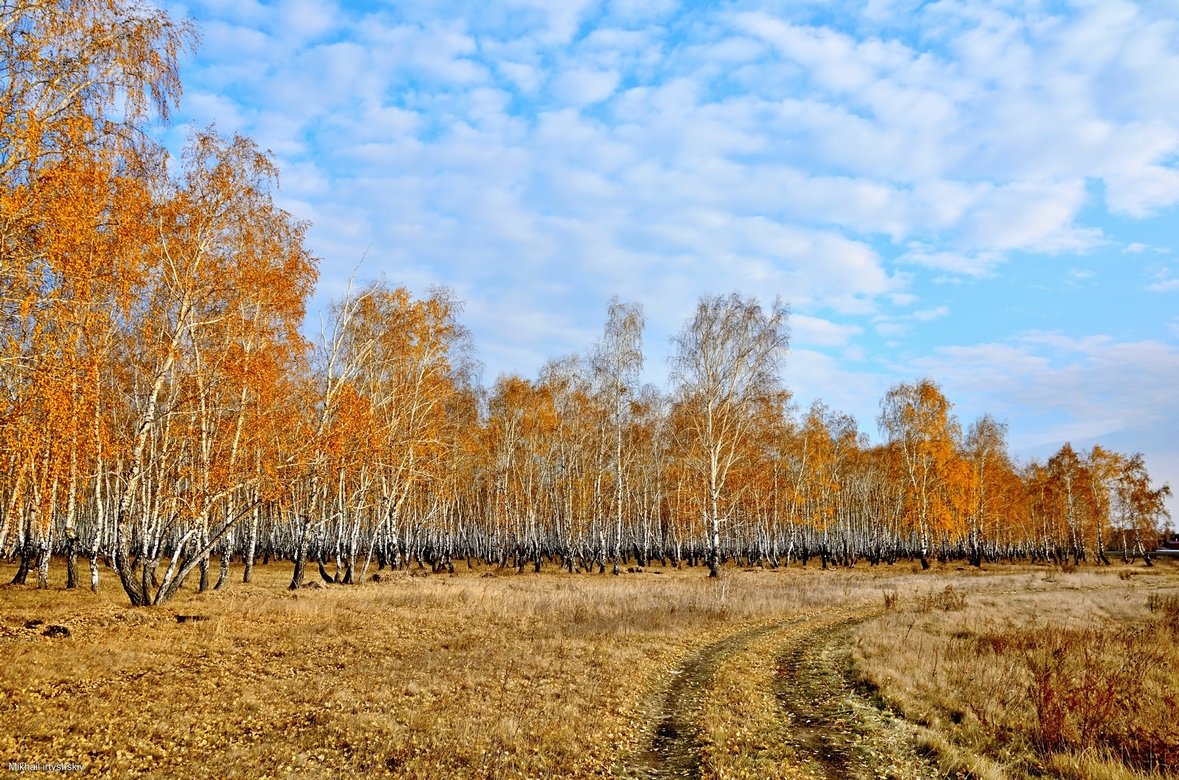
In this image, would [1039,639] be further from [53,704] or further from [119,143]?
[119,143]

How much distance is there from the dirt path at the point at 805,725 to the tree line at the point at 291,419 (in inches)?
410

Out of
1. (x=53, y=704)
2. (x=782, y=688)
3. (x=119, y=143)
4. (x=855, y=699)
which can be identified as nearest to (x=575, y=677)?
(x=782, y=688)

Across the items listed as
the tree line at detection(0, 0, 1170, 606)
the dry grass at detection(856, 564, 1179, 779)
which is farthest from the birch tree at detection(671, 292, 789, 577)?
the dry grass at detection(856, 564, 1179, 779)

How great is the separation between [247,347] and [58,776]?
53.7 ft

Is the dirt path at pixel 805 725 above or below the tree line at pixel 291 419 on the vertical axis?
below

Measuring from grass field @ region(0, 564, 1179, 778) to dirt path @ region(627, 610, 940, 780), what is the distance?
0.16 ft

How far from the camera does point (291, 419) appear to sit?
2250cm

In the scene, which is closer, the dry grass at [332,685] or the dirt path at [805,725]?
the dry grass at [332,685]

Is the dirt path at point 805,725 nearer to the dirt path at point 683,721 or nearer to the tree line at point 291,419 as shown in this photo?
the dirt path at point 683,721

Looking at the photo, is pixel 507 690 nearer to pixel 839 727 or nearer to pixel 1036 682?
pixel 839 727

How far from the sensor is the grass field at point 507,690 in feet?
26.6

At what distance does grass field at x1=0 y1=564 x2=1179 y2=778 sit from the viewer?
26.6 ft

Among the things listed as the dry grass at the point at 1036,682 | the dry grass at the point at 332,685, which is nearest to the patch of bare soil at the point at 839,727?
the dry grass at the point at 1036,682

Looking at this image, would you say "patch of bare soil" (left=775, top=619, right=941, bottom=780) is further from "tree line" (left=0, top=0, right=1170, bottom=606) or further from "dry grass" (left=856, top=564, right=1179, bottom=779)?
"tree line" (left=0, top=0, right=1170, bottom=606)
